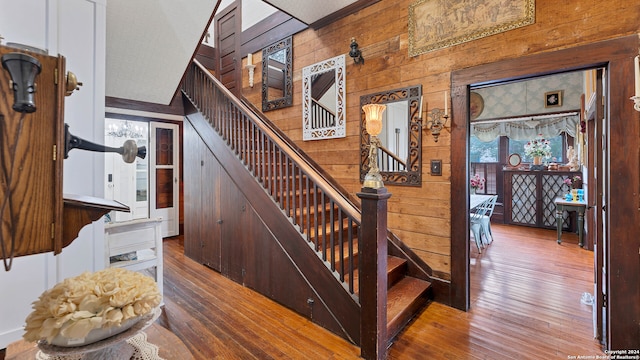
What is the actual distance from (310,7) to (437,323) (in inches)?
144

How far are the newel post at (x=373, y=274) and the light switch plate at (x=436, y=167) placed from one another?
1037mm

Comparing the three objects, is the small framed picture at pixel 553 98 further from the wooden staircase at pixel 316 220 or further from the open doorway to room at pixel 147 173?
the open doorway to room at pixel 147 173

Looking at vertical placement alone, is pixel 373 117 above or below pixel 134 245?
above

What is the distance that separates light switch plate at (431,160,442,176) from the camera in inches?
105

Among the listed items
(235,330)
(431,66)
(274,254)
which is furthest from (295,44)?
(235,330)

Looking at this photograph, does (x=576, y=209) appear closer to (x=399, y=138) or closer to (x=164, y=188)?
(x=399, y=138)

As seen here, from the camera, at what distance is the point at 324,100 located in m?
3.67

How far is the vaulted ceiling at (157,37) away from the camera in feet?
8.03

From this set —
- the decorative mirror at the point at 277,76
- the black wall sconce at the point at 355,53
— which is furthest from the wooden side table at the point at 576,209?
the decorative mirror at the point at 277,76

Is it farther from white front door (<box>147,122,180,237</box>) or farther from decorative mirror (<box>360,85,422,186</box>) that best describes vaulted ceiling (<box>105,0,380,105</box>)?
white front door (<box>147,122,180,237</box>)

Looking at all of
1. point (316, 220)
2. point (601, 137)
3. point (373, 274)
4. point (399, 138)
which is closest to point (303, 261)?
point (316, 220)

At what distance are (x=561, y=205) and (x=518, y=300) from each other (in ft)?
9.72

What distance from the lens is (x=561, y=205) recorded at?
15.3 ft

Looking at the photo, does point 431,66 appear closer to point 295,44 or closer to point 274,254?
point 295,44
